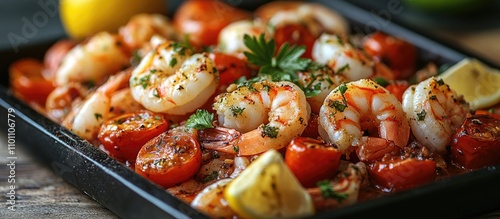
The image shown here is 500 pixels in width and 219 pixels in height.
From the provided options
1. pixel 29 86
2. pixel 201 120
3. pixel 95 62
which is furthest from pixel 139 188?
pixel 29 86

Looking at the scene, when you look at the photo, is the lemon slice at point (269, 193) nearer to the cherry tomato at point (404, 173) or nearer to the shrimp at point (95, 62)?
the cherry tomato at point (404, 173)

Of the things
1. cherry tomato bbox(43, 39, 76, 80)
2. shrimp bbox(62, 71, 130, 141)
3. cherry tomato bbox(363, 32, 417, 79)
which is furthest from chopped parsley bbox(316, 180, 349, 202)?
cherry tomato bbox(43, 39, 76, 80)

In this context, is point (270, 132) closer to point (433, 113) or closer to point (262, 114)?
point (262, 114)

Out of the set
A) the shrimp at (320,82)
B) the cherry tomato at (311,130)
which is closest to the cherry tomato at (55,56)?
the shrimp at (320,82)

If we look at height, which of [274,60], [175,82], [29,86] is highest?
[175,82]

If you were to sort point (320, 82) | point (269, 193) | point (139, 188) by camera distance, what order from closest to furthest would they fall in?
point (269, 193) < point (139, 188) < point (320, 82)

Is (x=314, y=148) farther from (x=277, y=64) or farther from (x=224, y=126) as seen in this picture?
(x=277, y=64)

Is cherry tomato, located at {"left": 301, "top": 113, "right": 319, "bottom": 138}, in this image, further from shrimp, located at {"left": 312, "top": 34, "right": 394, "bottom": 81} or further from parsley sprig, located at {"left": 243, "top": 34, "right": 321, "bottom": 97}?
shrimp, located at {"left": 312, "top": 34, "right": 394, "bottom": 81}
